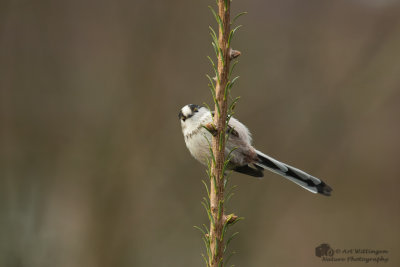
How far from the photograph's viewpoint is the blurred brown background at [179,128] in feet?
10.2

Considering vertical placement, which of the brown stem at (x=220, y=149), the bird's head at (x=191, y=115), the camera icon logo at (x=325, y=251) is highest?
the bird's head at (x=191, y=115)

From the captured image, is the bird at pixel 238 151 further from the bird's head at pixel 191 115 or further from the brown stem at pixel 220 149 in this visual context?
the brown stem at pixel 220 149

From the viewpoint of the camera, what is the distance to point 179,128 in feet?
10.5

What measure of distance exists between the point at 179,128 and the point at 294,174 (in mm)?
1250

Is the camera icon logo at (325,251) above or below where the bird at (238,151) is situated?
below

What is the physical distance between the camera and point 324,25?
3.46 meters

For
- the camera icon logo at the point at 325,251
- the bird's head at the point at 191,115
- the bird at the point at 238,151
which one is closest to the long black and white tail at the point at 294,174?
the bird at the point at 238,151

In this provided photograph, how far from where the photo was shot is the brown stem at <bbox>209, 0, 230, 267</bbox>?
3.45 ft

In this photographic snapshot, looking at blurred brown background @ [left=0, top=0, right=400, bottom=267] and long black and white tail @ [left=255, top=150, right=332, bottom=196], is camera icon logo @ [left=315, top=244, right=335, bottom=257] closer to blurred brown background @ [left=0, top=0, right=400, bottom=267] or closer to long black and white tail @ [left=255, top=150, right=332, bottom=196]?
blurred brown background @ [left=0, top=0, right=400, bottom=267]

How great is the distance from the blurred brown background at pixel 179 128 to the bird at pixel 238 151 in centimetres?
88

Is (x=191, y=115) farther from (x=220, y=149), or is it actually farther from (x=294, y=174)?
(x=220, y=149)

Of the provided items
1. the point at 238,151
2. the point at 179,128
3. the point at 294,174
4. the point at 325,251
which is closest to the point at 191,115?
the point at 238,151

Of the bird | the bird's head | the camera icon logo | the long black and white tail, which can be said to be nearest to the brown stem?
the bird

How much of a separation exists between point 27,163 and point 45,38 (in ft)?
3.65
